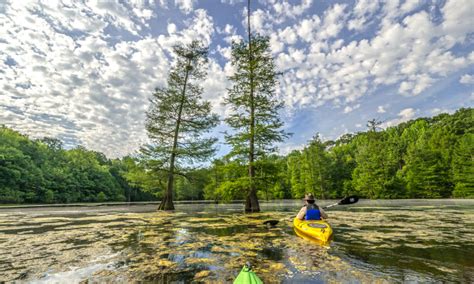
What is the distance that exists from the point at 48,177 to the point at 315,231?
53914 mm

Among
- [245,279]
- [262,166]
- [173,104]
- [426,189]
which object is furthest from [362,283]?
[426,189]

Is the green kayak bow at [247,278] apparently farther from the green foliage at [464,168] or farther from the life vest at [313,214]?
the green foliage at [464,168]

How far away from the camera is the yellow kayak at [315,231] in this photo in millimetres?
7309

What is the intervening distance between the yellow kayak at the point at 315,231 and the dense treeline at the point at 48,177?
76.5ft

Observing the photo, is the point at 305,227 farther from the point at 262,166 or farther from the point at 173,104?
the point at 173,104

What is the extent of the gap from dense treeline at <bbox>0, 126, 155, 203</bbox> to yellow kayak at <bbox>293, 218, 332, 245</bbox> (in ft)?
76.5

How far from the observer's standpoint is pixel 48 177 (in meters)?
45.9

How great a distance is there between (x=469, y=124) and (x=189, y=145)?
233ft

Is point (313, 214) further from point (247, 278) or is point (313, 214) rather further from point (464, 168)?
point (464, 168)

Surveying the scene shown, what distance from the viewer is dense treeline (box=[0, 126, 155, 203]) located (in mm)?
38188

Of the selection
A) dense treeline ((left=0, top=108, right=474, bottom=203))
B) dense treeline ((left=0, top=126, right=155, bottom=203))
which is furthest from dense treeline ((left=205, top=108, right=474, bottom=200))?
dense treeline ((left=0, top=126, right=155, bottom=203))

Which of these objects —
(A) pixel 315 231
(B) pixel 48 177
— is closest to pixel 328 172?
(A) pixel 315 231

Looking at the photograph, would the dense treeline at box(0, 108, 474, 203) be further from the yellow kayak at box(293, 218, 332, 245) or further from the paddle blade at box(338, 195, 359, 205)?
the yellow kayak at box(293, 218, 332, 245)

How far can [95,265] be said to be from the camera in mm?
5402
